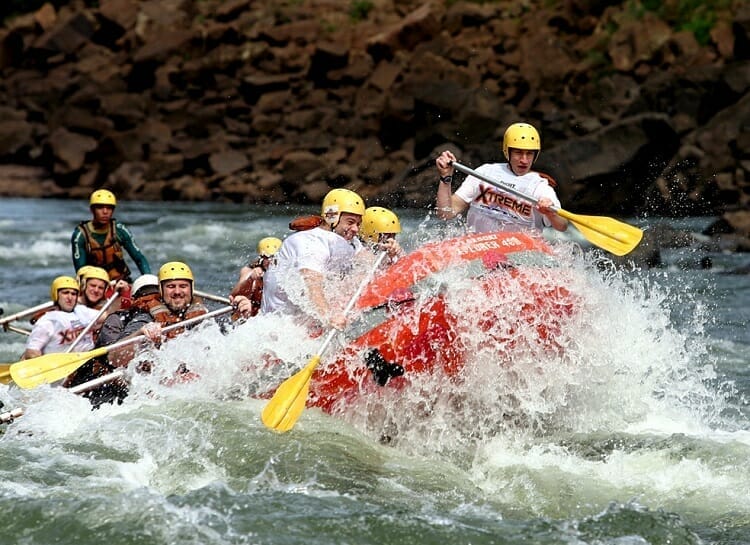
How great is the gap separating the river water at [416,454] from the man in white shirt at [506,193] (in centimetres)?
35

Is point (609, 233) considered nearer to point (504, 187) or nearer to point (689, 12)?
point (504, 187)

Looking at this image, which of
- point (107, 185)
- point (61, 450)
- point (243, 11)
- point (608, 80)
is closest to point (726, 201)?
point (608, 80)

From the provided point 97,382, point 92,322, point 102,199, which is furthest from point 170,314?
point 102,199

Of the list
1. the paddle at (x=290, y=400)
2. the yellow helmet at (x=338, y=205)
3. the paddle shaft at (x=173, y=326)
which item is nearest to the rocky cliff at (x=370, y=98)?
the paddle shaft at (x=173, y=326)

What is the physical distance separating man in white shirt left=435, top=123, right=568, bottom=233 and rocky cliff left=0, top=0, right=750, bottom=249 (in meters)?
14.8

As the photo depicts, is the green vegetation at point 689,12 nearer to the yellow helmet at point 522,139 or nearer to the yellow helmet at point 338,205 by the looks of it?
the yellow helmet at point 522,139

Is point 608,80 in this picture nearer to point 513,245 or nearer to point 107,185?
point 107,185

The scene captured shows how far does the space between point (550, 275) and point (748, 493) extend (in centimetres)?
192

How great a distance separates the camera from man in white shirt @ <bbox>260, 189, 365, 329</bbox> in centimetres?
857

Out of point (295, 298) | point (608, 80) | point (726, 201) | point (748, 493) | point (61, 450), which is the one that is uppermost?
point (608, 80)

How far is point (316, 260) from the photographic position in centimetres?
862

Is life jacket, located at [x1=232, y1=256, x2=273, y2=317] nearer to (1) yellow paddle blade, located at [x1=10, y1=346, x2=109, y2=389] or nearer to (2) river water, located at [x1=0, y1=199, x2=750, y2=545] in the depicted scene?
(2) river water, located at [x1=0, y1=199, x2=750, y2=545]

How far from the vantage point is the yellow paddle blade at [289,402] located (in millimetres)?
7727

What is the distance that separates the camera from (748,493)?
759 centimetres
